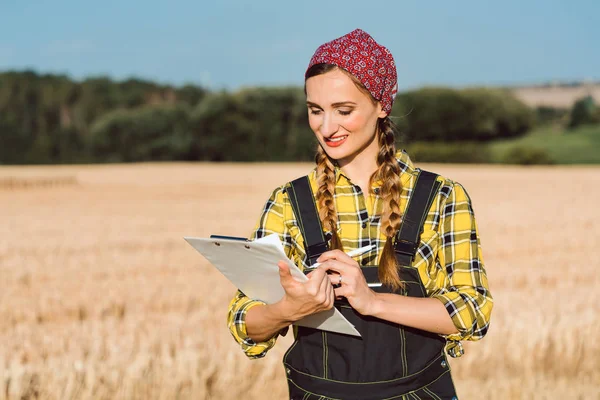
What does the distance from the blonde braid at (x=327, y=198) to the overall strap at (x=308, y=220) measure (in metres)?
0.02

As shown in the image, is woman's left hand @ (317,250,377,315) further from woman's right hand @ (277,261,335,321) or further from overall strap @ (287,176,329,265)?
overall strap @ (287,176,329,265)

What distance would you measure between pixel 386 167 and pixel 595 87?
65807mm

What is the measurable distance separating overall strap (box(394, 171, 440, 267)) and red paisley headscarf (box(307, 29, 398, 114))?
0.25 metres

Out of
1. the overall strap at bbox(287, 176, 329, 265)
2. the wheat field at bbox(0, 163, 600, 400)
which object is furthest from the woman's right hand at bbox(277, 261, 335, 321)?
the wheat field at bbox(0, 163, 600, 400)

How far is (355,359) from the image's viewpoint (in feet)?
6.58

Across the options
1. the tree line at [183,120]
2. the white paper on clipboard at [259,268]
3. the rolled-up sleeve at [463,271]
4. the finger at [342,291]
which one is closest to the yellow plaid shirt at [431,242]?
the rolled-up sleeve at [463,271]

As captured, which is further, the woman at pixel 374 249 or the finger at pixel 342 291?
the woman at pixel 374 249

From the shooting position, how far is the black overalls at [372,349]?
200cm

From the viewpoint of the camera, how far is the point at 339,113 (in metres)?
2.11

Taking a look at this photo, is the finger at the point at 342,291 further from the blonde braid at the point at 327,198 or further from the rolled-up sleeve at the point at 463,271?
the rolled-up sleeve at the point at 463,271

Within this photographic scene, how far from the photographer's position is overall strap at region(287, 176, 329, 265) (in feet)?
6.64

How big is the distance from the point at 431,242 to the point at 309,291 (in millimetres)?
445

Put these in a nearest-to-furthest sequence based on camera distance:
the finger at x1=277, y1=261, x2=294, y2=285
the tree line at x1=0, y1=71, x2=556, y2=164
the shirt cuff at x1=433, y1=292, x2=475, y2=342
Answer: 1. the finger at x1=277, y1=261, x2=294, y2=285
2. the shirt cuff at x1=433, y1=292, x2=475, y2=342
3. the tree line at x1=0, y1=71, x2=556, y2=164

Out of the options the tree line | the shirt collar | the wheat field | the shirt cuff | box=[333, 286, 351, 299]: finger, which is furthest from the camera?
the tree line
